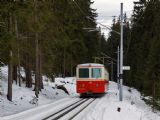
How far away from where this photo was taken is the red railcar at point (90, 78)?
37531mm

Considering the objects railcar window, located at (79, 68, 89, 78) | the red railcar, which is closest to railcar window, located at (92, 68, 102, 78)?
the red railcar

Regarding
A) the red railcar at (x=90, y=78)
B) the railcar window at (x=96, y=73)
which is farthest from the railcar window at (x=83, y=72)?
the railcar window at (x=96, y=73)

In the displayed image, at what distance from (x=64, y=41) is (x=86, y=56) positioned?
151ft

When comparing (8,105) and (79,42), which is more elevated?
(79,42)

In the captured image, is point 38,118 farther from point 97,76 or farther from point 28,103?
point 97,76

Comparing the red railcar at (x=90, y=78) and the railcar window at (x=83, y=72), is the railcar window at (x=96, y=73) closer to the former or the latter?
the red railcar at (x=90, y=78)

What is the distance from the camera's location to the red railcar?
123ft

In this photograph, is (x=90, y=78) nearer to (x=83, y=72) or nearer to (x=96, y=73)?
(x=96, y=73)

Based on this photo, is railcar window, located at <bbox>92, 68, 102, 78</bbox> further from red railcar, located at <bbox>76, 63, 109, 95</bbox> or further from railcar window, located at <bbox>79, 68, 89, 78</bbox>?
railcar window, located at <bbox>79, 68, 89, 78</bbox>

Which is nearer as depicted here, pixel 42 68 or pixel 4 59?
pixel 4 59

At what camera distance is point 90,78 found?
37.5 meters

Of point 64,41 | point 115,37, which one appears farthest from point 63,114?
point 115,37

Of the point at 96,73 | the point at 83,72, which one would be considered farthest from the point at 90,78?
the point at 83,72

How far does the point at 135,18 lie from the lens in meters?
79.6
